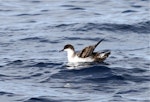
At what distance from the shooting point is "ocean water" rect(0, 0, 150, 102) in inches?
640

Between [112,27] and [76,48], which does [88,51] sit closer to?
[76,48]

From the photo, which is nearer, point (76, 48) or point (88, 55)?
point (88, 55)

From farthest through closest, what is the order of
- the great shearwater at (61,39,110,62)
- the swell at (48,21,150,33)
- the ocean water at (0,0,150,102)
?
the swell at (48,21,150,33) → the great shearwater at (61,39,110,62) → the ocean water at (0,0,150,102)

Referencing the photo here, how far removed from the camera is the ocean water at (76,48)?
Result: 53.3 feet

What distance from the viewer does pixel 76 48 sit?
880 inches

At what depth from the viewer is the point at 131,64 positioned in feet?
64.0

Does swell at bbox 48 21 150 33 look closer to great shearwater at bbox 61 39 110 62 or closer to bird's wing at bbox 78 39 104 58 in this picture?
great shearwater at bbox 61 39 110 62

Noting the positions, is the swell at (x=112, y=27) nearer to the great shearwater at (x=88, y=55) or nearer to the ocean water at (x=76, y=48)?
the ocean water at (x=76, y=48)

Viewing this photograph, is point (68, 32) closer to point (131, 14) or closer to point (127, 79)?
point (131, 14)

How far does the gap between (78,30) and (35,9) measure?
21.6 ft

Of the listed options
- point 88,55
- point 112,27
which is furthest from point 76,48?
point 112,27

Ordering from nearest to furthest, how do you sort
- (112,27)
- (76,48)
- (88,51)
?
(88,51) → (76,48) → (112,27)

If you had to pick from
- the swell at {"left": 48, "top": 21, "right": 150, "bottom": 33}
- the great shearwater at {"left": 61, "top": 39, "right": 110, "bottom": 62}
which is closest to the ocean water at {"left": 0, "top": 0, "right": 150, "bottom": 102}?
the swell at {"left": 48, "top": 21, "right": 150, "bottom": 33}

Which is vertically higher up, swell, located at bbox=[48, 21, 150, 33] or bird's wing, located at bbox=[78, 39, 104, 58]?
swell, located at bbox=[48, 21, 150, 33]
